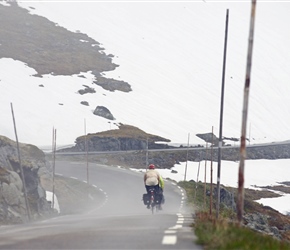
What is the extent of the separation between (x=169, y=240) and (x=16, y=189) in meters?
23.4

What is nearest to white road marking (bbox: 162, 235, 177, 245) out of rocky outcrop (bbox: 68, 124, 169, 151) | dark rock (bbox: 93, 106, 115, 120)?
rocky outcrop (bbox: 68, 124, 169, 151)

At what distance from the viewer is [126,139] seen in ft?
301

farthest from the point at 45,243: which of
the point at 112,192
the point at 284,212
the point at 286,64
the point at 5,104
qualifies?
the point at 286,64

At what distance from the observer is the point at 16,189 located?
112 feet

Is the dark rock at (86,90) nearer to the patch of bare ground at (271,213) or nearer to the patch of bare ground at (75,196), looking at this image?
the patch of bare ground at (271,213)

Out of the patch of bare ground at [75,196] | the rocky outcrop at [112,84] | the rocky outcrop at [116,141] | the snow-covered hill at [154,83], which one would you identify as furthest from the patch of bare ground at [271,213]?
the rocky outcrop at [112,84]

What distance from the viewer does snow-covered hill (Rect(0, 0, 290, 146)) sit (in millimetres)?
101125

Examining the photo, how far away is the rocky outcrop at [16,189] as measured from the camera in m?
32.5

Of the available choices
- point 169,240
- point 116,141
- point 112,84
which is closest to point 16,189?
point 169,240

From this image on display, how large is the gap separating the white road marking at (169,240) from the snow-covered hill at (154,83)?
7319cm

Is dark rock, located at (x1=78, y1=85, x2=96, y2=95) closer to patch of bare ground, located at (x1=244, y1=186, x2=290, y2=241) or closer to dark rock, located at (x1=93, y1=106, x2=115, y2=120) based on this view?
dark rock, located at (x1=93, y1=106, x2=115, y2=120)

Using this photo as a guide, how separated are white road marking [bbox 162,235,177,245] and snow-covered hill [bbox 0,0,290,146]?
73192 mm

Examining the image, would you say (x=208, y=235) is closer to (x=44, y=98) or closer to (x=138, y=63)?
(x=44, y=98)

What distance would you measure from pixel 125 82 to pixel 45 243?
381 ft
